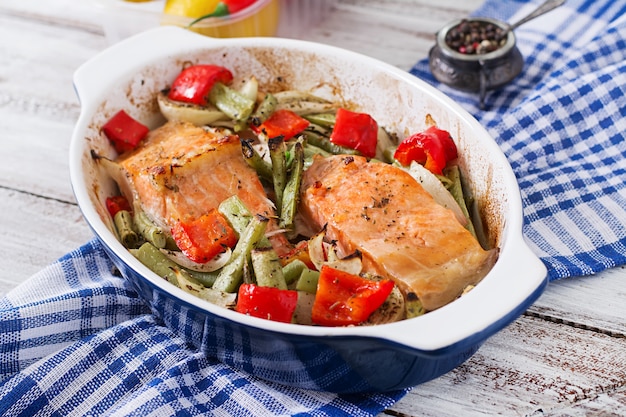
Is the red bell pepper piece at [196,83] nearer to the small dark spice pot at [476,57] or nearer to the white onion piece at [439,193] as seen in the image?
the white onion piece at [439,193]

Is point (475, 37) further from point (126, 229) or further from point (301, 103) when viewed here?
point (126, 229)

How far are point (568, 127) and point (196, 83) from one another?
1.58 meters

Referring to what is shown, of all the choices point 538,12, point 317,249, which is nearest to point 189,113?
point 317,249

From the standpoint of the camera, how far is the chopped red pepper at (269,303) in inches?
83.5

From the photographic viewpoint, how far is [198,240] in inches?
95.2

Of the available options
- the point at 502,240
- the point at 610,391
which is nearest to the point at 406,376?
the point at 502,240

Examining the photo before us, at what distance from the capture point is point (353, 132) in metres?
2.79

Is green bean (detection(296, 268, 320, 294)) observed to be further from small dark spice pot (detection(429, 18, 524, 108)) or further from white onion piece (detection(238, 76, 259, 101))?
small dark spice pot (detection(429, 18, 524, 108))

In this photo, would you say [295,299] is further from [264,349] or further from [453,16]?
[453,16]

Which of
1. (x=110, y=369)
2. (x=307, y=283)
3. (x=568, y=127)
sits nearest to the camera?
(x=307, y=283)

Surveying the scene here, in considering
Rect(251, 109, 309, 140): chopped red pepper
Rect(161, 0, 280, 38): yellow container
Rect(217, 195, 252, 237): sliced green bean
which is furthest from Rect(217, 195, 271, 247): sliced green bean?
Rect(161, 0, 280, 38): yellow container

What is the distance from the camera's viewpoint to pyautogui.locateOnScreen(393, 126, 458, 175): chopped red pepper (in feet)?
8.55

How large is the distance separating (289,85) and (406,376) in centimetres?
150

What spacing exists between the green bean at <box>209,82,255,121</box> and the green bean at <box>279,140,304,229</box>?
36 cm
